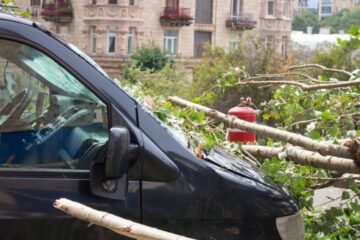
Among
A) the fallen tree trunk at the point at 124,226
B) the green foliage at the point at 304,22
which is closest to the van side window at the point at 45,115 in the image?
the fallen tree trunk at the point at 124,226

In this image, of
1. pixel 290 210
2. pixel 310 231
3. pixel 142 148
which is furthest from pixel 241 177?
pixel 310 231

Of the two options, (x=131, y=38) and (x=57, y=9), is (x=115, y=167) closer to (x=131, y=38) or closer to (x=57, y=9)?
(x=57, y=9)

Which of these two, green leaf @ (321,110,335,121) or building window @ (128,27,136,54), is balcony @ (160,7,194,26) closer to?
building window @ (128,27,136,54)

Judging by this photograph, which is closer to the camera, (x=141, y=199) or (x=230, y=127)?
(x=141, y=199)

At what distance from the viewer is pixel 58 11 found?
3578cm

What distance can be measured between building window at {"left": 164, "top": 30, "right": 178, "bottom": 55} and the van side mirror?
35679 millimetres

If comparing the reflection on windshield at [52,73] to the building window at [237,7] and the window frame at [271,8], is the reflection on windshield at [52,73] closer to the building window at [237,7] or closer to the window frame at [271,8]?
the building window at [237,7]

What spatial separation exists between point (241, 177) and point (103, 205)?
66cm

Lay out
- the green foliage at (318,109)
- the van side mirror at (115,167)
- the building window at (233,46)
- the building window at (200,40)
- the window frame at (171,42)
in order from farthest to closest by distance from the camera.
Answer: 1. the building window at (200,40)
2. the window frame at (171,42)
3. the building window at (233,46)
4. the green foliage at (318,109)
5. the van side mirror at (115,167)

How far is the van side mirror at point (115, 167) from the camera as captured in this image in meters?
2.88

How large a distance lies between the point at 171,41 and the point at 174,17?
2172 mm

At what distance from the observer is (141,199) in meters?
3.05

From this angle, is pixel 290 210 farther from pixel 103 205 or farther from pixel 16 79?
pixel 16 79

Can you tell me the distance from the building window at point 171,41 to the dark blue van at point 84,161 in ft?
116
